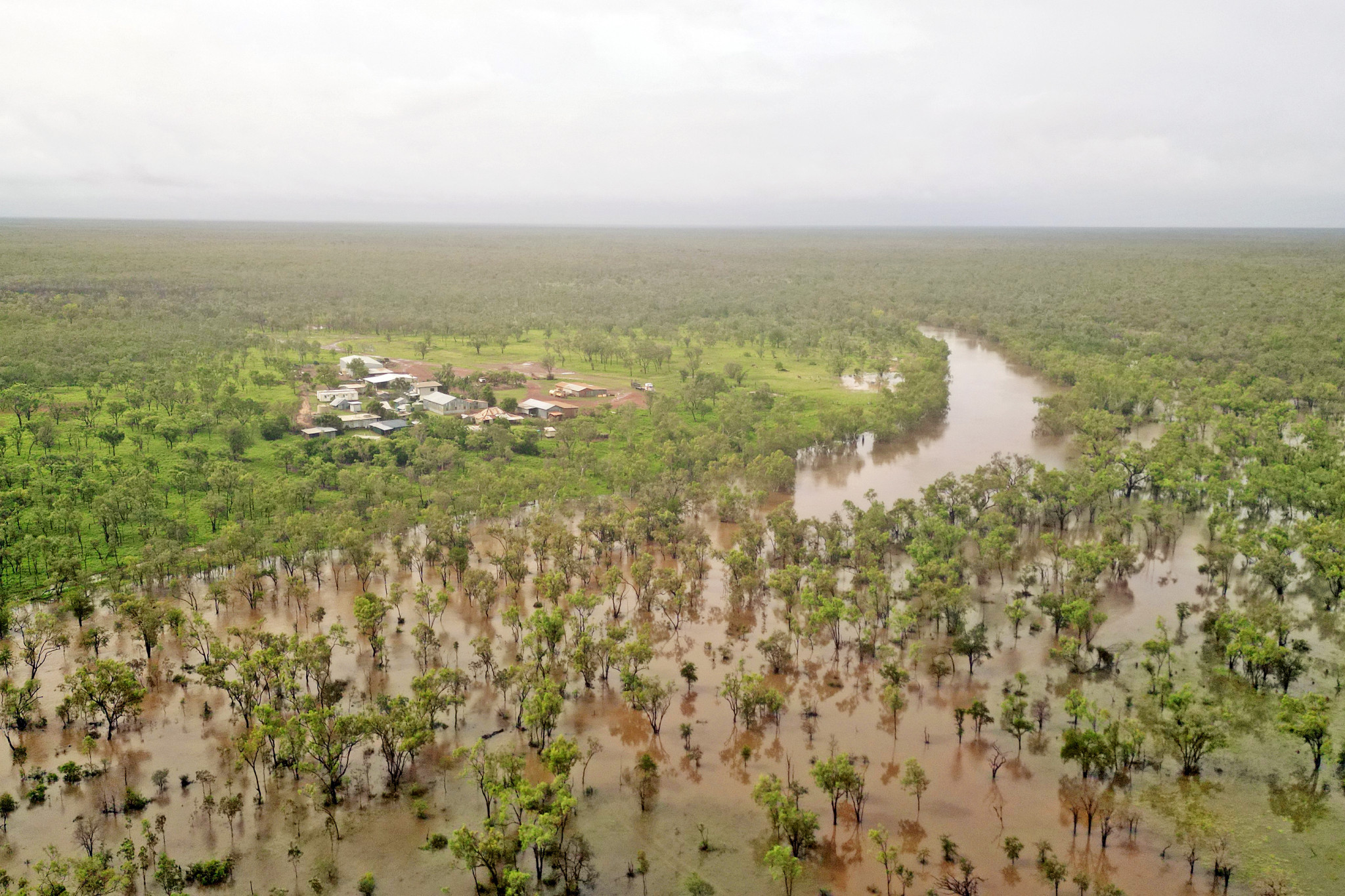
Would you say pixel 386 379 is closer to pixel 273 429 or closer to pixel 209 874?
pixel 273 429

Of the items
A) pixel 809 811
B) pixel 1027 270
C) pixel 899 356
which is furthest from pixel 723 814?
pixel 1027 270

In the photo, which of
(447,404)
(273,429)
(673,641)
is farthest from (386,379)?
(673,641)

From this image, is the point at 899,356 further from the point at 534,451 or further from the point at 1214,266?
the point at 1214,266

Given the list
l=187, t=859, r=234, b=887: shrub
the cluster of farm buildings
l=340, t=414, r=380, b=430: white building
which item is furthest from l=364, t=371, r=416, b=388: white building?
l=187, t=859, r=234, b=887: shrub

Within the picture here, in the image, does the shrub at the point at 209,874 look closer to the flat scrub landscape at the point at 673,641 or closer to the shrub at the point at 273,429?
the flat scrub landscape at the point at 673,641

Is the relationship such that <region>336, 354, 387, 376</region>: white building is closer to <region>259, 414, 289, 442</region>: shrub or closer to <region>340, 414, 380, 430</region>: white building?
<region>340, 414, 380, 430</region>: white building

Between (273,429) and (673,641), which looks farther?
(273,429)

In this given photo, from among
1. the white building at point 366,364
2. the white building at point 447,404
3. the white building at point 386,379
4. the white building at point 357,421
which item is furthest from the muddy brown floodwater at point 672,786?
the white building at point 366,364
